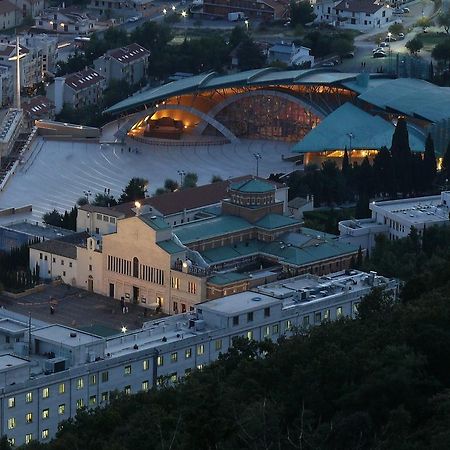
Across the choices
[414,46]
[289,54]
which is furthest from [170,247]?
[414,46]

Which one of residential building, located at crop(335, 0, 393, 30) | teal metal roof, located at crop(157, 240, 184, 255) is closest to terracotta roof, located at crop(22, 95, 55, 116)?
residential building, located at crop(335, 0, 393, 30)

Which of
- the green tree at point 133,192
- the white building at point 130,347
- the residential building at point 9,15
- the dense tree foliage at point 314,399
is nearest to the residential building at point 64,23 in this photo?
the residential building at point 9,15

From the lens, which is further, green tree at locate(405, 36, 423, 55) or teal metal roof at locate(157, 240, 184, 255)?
green tree at locate(405, 36, 423, 55)

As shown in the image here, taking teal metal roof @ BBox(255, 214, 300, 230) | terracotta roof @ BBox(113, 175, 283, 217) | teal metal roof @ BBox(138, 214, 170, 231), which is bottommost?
terracotta roof @ BBox(113, 175, 283, 217)

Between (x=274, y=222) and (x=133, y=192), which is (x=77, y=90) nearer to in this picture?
(x=133, y=192)

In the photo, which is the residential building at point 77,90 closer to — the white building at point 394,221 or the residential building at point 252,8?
the residential building at point 252,8

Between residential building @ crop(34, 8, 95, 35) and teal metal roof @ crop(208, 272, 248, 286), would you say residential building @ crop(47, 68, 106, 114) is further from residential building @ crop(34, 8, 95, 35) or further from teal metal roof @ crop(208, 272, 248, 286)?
teal metal roof @ crop(208, 272, 248, 286)

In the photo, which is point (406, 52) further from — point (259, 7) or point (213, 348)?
point (213, 348)
